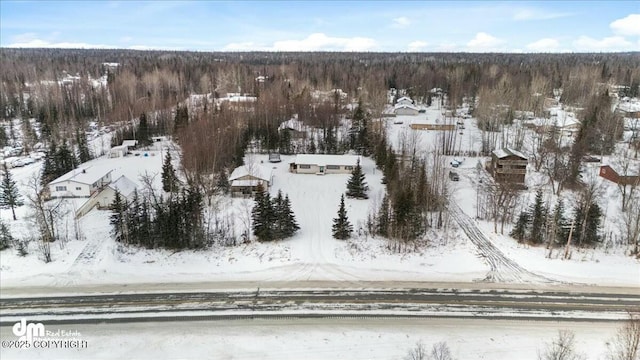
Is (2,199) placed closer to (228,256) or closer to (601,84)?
(228,256)

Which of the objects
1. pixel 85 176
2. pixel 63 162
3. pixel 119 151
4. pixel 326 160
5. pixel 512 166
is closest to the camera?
pixel 85 176

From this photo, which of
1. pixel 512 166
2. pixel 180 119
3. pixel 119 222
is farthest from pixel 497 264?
pixel 180 119

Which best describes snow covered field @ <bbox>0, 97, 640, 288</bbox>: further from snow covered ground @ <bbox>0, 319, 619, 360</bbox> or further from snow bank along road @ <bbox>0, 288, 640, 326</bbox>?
snow covered ground @ <bbox>0, 319, 619, 360</bbox>

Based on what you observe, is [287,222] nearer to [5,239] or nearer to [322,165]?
[322,165]

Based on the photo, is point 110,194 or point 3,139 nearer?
point 110,194

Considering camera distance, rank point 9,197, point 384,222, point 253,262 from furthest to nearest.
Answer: point 9,197, point 384,222, point 253,262

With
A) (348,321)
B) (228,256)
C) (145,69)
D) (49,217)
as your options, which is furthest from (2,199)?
(145,69)

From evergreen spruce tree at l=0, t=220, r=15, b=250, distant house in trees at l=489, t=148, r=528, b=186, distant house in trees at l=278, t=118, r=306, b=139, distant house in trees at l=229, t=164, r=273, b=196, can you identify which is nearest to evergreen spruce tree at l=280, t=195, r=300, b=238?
distant house in trees at l=229, t=164, r=273, b=196
